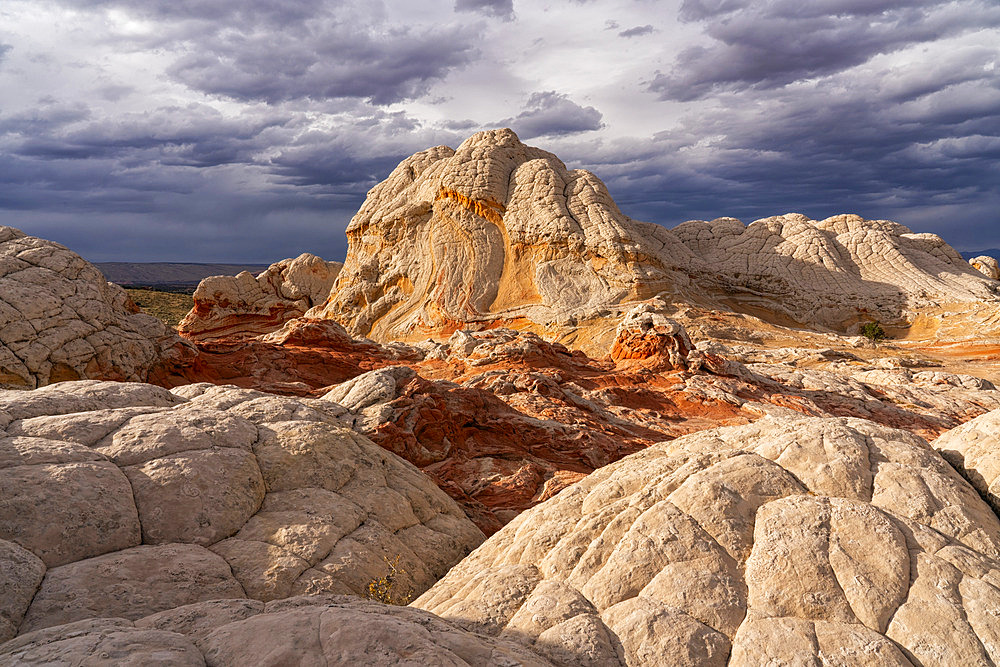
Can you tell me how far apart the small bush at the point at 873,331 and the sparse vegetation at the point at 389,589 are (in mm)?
36662

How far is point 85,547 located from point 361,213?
35.2 m

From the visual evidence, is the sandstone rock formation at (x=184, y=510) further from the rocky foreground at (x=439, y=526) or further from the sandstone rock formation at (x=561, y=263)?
the sandstone rock formation at (x=561, y=263)

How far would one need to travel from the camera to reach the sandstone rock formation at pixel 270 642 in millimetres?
2877

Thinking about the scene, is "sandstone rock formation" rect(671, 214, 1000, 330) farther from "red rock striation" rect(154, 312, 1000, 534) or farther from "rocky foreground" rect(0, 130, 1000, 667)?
"rocky foreground" rect(0, 130, 1000, 667)

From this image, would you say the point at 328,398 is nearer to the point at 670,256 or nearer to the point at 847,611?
the point at 847,611

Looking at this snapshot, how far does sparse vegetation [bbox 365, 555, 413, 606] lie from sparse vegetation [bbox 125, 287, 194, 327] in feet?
156

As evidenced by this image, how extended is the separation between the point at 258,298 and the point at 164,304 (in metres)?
21.1

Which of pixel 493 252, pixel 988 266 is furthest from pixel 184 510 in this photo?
pixel 988 266

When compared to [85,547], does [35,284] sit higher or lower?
higher

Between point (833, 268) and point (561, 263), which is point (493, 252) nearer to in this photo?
point (561, 263)

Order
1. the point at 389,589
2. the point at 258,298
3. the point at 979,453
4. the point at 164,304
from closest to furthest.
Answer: the point at 979,453, the point at 389,589, the point at 258,298, the point at 164,304

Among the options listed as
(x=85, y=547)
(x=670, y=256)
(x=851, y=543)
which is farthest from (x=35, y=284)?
(x=670, y=256)

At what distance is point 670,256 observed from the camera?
38.3m

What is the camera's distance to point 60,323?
13922mm
